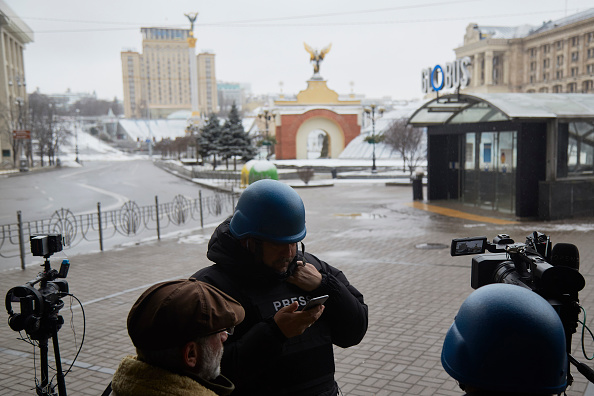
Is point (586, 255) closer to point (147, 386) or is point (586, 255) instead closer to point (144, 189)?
point (147, 386)

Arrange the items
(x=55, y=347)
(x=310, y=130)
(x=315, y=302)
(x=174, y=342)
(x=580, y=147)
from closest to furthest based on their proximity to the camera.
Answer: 1. (x=174, y=342)
2. (x=315, y=302)
3. (x=55, y=347)
4. (x=580, y=147)
5. (x=310, y=130)

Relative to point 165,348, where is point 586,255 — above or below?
below

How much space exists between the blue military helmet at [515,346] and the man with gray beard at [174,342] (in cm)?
79

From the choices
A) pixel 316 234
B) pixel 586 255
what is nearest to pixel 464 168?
pixel 316 234

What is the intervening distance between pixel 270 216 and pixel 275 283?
1.04ft

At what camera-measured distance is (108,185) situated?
109ft

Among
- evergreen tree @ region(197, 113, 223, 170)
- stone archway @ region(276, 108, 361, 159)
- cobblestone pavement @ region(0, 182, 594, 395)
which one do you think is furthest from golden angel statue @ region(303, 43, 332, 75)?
cobblestone pavement @ region(0, 182, 594, 395)

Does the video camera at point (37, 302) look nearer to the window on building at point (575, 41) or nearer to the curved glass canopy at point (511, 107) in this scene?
the curved glass canopy at point (511, 107)

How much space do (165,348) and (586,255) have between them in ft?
34.7

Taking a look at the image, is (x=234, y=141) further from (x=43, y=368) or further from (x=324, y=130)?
(x=43, y=368)

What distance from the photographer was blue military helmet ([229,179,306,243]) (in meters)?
2.40

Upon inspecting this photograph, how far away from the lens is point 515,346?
148 centimetres

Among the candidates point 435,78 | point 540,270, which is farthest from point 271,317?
point 435,78

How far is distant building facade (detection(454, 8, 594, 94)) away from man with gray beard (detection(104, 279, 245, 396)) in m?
80.9
